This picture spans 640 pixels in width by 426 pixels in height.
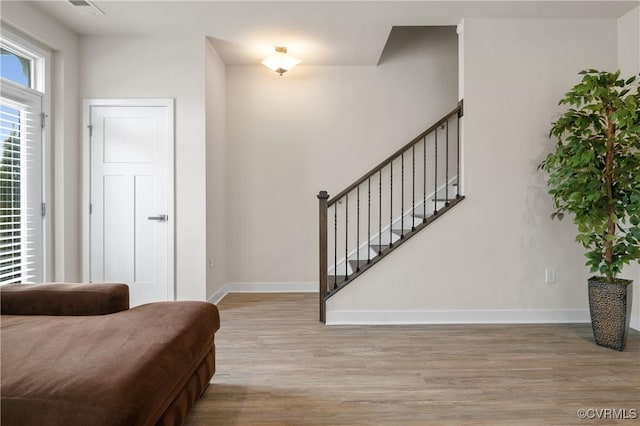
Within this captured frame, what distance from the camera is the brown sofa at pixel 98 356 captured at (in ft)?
4.28

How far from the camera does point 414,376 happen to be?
2.58 meters

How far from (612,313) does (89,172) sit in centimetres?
509

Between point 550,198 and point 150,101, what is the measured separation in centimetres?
424

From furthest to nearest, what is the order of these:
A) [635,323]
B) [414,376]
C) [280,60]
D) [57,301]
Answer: [280,60] < [635,323] < [414,376] < [57,301]

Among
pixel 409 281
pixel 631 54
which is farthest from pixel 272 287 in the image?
pixel 631 54

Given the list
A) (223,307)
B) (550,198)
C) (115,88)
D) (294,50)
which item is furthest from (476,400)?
(115,88)

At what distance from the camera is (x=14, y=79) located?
338cm

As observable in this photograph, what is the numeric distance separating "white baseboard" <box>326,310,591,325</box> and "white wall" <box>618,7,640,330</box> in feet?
1.35

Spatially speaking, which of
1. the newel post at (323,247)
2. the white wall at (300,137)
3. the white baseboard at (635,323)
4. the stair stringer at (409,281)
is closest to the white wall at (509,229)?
the stair stringer at (409,281)

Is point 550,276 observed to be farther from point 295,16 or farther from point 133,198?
point 133,198

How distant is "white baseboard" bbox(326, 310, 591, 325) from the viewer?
3770mm

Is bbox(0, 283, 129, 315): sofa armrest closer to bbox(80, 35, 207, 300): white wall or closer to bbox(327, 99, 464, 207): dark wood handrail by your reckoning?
bbox(80, 35, 207, 300): white wall

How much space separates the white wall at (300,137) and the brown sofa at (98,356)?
273cm

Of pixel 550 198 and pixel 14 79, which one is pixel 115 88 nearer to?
pixel 14 79
